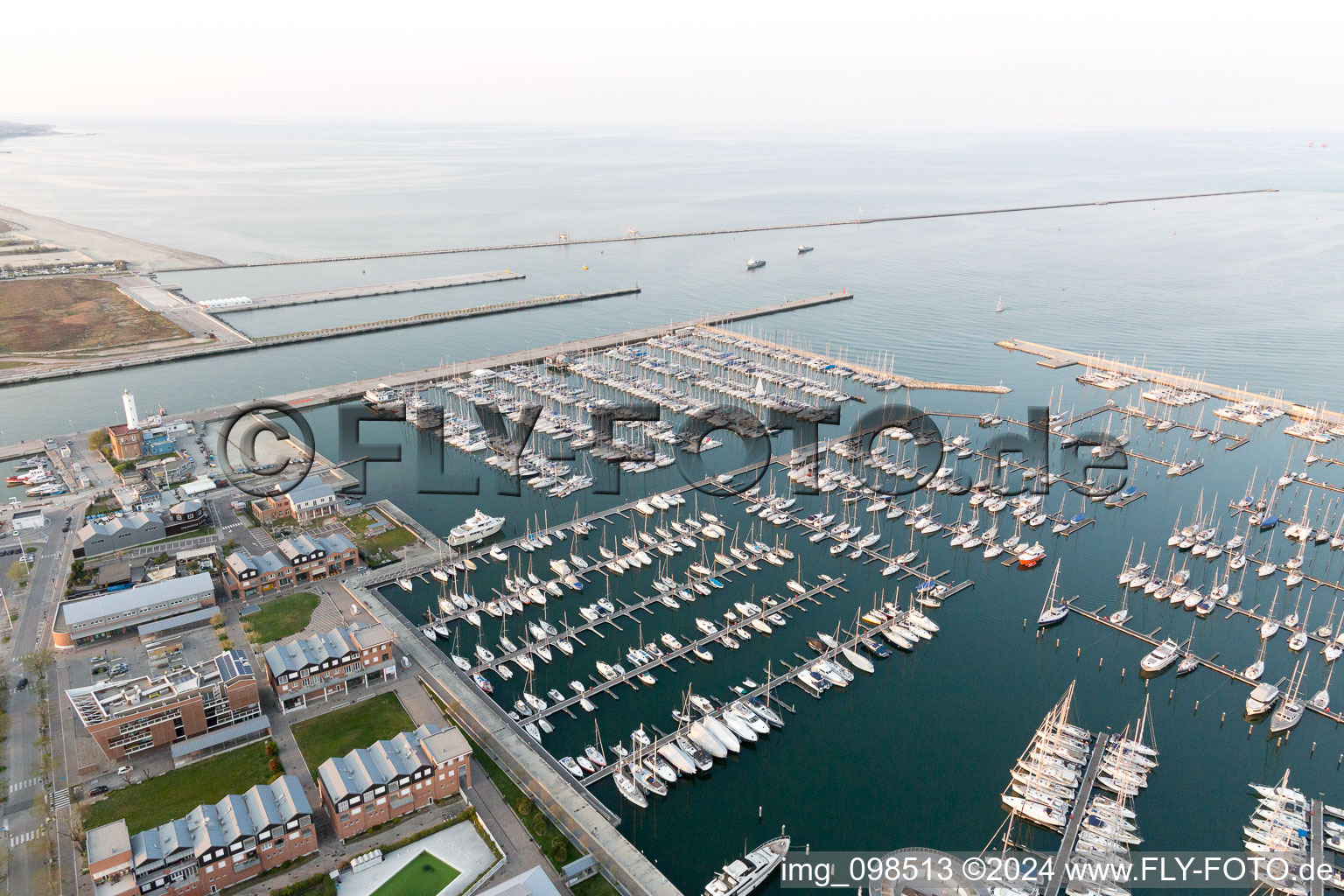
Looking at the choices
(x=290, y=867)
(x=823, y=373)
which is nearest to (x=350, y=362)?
(x=823, y=373)

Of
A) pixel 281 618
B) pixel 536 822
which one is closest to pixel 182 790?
pixel 281 618

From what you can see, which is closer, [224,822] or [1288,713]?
[224,822]

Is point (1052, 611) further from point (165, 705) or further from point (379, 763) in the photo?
point (165, 705)

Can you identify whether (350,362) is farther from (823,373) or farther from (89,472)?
(823,373)

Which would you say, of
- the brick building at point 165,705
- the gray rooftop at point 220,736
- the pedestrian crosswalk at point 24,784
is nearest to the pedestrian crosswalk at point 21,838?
the pedestrian crosswalk at point 24,784

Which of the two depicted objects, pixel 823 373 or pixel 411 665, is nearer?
pixel 411 665

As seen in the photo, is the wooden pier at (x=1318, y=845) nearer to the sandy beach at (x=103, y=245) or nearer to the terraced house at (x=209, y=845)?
the terraced house at (x=209, y=845)

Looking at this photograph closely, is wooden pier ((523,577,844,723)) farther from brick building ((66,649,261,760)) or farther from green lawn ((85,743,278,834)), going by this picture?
brick building ((66,649,261,760))
